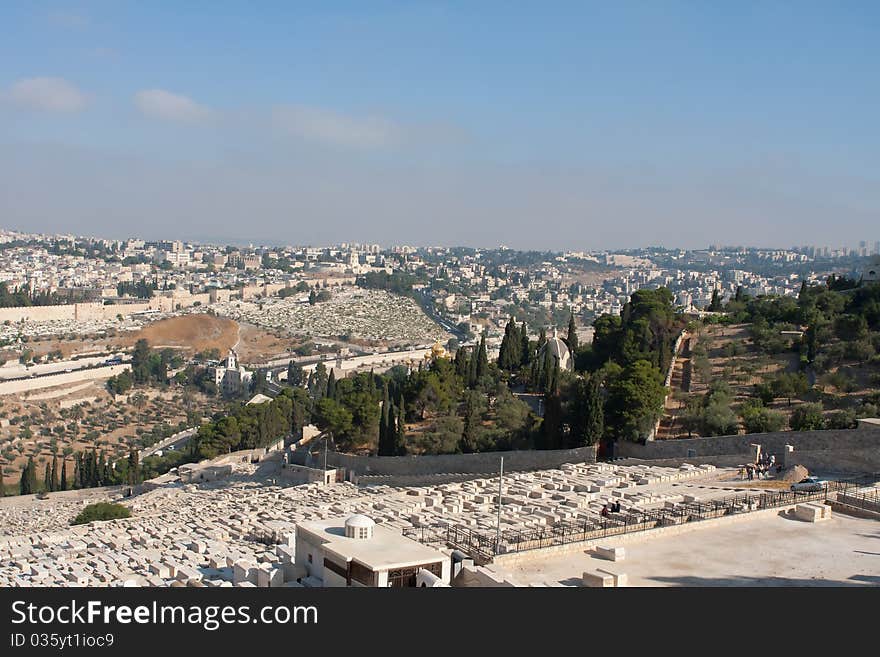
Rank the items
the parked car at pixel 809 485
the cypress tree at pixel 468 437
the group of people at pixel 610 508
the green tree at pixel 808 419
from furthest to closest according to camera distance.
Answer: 1. the cypress tree at pixel 468 437
2. the green tree at pixel 808 419
3. the parked car at pixel 809 485
4. the group of people at pixel 610 508

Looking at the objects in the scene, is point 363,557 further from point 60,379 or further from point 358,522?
point 60,379

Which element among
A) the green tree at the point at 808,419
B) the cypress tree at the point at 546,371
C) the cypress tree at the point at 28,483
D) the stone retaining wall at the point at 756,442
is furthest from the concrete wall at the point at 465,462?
the cypress tree at the point at 28,483

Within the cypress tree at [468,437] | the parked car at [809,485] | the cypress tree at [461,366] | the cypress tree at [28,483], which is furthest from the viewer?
the cypress tree at [28,483]

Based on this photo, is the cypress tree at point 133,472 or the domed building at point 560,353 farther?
the domed building at point 560,353

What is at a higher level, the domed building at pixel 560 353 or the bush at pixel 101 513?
the domed building at pixel 560 353

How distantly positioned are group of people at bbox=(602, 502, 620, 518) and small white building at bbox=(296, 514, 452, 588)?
15.3 ft

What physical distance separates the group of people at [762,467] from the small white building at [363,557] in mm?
9194

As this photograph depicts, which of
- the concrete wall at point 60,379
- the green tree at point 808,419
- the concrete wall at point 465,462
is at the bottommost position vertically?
the concrete wall at point 60,379

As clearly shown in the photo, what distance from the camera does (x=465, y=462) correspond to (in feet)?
74.9

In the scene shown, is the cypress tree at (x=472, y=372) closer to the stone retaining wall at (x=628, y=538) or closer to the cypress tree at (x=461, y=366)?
the cypress tree at (x=461, y=366)

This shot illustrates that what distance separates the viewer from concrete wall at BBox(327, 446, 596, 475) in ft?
71.3

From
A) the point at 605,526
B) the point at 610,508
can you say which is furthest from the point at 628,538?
the point at 610,508

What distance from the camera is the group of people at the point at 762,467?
1739cm

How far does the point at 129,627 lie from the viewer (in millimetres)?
7016
